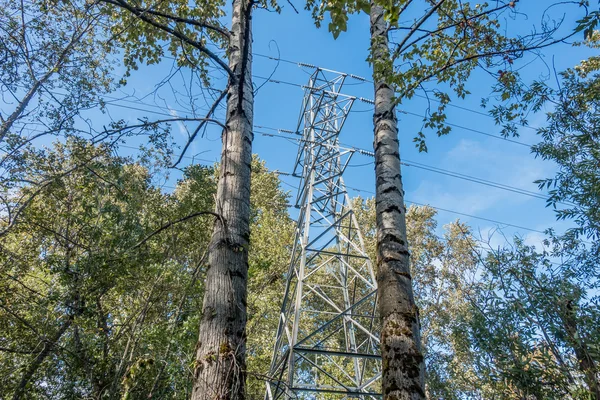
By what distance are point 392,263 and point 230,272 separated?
121 cm

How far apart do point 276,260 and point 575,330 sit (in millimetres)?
8941

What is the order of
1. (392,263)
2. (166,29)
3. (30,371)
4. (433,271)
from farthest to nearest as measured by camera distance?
(433,271) → (30,371) → (392,263) → (166,29)

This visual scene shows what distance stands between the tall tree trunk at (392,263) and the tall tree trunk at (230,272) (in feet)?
3.18

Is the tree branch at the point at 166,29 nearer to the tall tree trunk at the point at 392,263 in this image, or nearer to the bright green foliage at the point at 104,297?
the tall tree trunk at the point at 392,263

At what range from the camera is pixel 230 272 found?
2.04m

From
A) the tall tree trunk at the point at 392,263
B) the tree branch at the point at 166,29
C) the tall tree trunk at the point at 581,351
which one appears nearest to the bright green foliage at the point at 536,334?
the tall tree trunk at the point at 581,351

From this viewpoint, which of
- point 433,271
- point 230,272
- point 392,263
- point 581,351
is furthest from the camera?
point 433,271

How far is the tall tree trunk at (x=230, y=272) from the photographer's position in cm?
173

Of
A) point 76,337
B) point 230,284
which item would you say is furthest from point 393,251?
point 76,337

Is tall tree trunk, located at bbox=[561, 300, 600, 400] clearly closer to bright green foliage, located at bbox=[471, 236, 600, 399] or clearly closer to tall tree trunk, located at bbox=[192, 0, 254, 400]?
bright green foliage, located at bbox=[471, 236, 600, 399]

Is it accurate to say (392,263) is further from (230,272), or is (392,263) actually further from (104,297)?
(104,297)

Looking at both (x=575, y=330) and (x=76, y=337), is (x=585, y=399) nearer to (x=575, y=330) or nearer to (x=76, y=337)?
(x=575, y=330)

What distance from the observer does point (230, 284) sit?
6.55 feet

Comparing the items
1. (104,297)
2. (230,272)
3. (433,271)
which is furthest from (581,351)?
(433,271)
